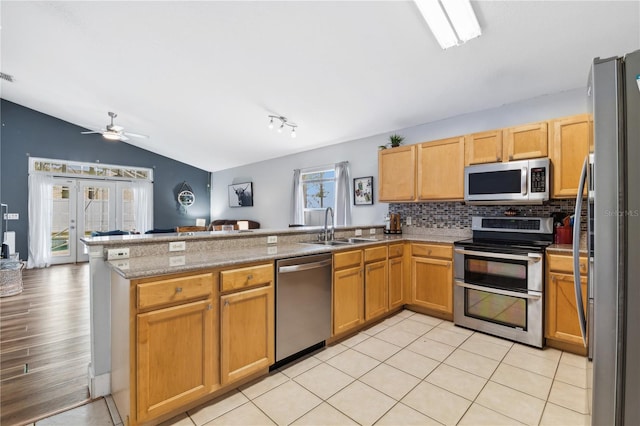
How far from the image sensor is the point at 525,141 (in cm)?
289

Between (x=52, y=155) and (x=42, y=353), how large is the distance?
20.1 ft

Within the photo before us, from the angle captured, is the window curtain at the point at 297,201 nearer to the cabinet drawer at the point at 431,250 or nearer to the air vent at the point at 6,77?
the cabinet drawer at the point at 431,250

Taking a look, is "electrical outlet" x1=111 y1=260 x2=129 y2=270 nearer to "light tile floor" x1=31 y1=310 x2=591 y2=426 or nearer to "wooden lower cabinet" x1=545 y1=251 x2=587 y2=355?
"light tile floor" x1=31 y1=310 x2=591 y2=426

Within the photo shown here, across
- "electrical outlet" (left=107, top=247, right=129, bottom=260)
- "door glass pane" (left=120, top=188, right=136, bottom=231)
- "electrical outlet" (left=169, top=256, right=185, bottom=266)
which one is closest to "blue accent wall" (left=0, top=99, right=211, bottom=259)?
"door glass pane" (left=120, top=188, right=136, bottom=231)

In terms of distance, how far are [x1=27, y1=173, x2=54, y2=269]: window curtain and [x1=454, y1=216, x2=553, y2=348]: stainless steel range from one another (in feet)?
26.7

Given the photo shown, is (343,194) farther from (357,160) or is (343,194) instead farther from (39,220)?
(39,220)

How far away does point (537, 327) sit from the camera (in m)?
2.52

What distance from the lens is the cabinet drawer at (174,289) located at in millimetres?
1518

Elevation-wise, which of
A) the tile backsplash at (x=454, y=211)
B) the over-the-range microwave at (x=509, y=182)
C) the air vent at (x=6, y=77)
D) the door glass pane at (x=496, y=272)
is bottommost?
the door glass pane at (x=496, y=272)

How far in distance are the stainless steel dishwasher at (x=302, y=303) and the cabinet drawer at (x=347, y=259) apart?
0.30ft

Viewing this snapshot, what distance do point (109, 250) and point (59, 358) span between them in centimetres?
137

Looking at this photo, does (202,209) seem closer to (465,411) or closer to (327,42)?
(327,42)

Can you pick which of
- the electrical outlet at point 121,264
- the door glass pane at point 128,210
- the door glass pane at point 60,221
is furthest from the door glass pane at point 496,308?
the door glass pane at point 60,221

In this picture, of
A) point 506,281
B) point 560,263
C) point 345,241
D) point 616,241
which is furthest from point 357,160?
point 616,241
